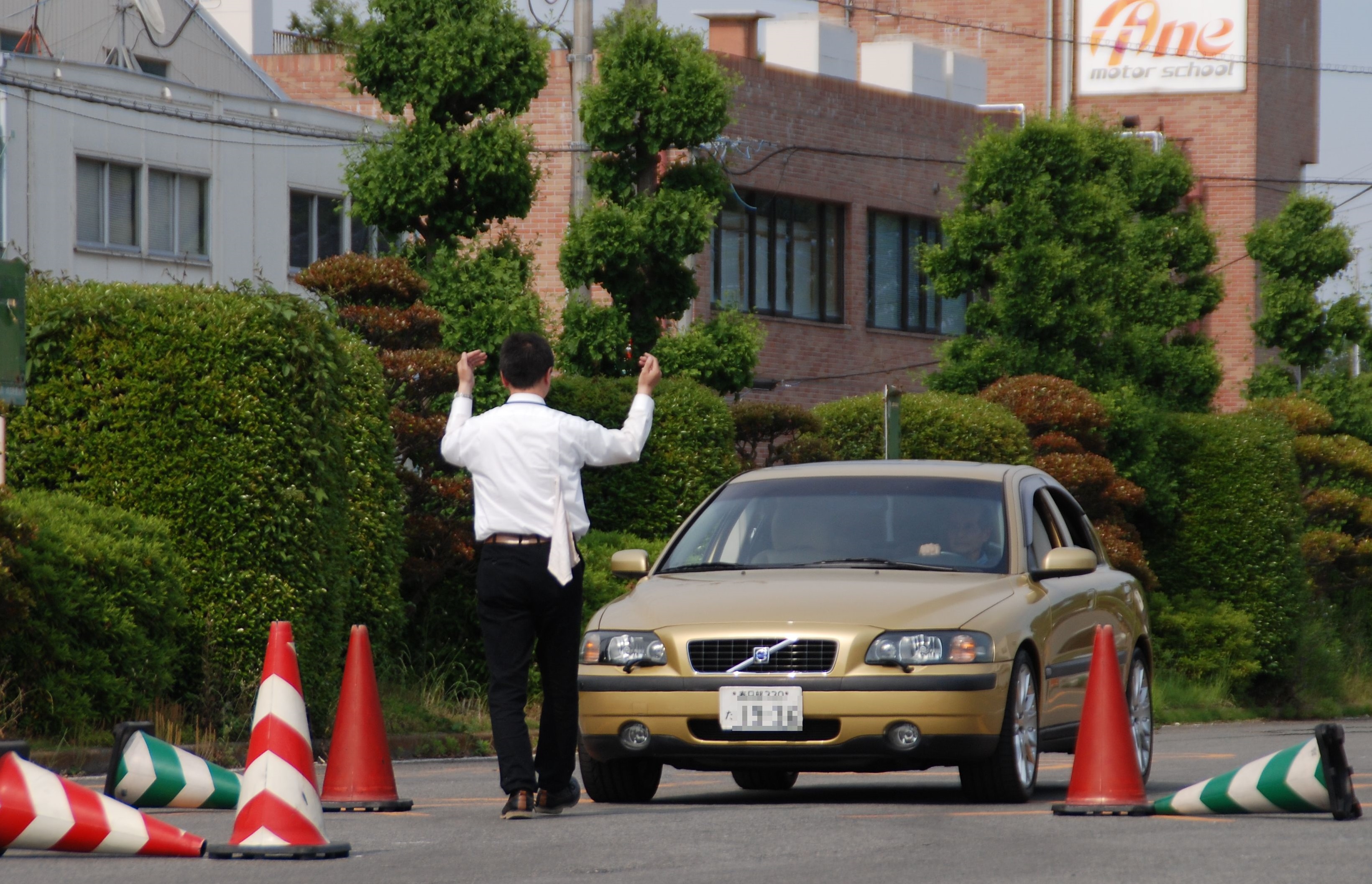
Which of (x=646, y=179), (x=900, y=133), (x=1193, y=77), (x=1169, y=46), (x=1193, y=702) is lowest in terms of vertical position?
(x=1193, y=702)

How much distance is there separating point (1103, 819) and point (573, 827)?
2060 millimetres

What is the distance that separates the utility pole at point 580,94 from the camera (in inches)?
941

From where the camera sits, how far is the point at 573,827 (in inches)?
341

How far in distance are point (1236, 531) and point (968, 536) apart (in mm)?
18235

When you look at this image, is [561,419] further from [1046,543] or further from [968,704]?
[1046,543]

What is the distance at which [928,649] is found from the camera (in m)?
9.47

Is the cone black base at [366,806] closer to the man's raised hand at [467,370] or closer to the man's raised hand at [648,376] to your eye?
the man's raised hand at [467,370]

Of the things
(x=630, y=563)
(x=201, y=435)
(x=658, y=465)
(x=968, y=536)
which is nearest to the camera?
(x=630, y=563)

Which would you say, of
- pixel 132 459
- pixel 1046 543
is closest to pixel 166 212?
pixel 132 459

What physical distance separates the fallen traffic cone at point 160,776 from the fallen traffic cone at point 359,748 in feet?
1.43

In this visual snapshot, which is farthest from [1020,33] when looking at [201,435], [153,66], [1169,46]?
[201,435]

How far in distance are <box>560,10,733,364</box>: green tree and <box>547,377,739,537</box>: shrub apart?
5.08ft

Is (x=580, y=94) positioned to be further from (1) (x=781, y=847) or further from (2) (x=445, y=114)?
Result: (1) (x=781, y=847)

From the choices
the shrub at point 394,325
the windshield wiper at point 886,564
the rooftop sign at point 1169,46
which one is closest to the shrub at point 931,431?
the shrub at point 394,325
